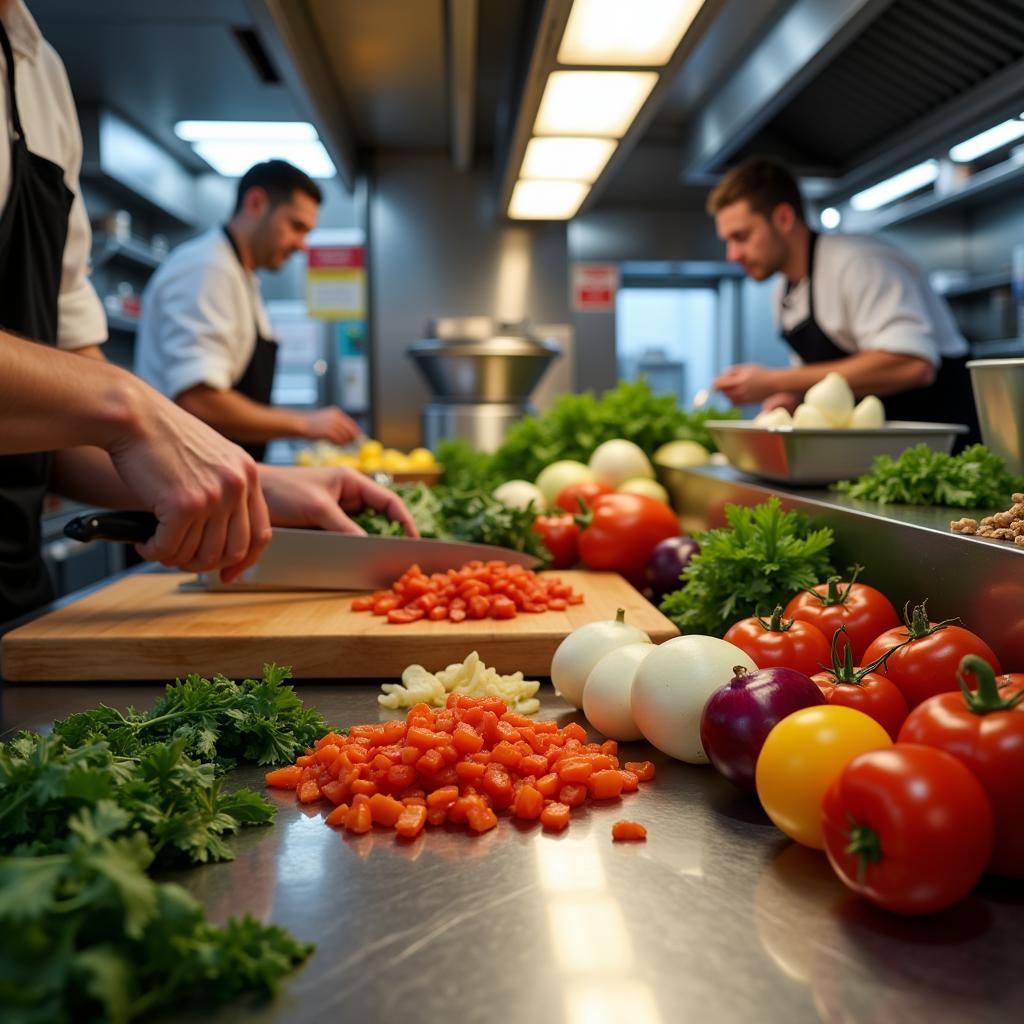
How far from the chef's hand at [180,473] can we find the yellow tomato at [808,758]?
29.8 inches

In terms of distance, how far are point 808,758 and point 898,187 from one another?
5506mm

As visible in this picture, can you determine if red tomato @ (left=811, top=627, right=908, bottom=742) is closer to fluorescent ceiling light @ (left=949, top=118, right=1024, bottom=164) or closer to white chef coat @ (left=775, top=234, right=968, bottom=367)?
white chef coat @ (left=775, top=234, right=968, bottom=367)

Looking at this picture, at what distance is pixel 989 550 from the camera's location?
1.12 meters

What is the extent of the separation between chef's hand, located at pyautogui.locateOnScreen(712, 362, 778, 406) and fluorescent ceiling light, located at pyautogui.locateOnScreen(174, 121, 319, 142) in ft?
12.1

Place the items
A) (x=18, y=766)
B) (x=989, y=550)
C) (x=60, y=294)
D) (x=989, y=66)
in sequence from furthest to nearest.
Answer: (x=989, y=66), (x=60, y=294), (x=989, y=550), (x=18, y=766)

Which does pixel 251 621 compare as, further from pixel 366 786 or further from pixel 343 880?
pixel 343 880

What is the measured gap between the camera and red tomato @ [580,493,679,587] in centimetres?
215

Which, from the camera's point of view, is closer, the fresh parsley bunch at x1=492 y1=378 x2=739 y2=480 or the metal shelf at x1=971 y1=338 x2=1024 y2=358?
the fresh parsley bunch at x1=492 y1=378 x2=739 y2=480

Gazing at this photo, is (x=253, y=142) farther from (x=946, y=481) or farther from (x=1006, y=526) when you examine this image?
(x=1006, y=526)

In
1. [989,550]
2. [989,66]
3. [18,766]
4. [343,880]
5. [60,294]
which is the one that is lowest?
[343,880]

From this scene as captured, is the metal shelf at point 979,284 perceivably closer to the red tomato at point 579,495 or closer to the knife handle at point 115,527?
the red tomato at point 579,495

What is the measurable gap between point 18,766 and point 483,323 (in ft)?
12.8

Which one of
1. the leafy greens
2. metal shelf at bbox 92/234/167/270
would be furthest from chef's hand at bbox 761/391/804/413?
metal shelf at bbox 92/234/167/270

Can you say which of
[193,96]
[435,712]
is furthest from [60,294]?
[193,96]
